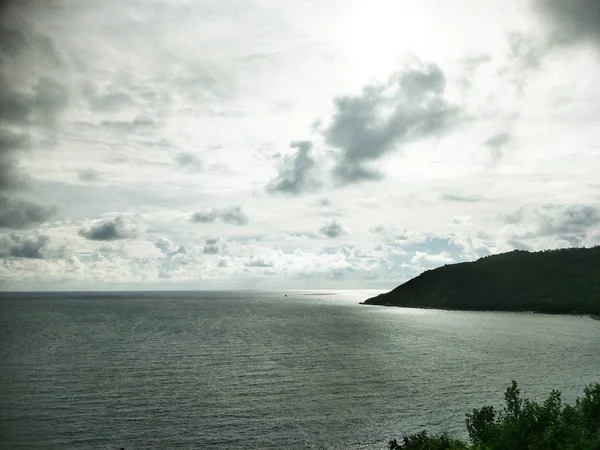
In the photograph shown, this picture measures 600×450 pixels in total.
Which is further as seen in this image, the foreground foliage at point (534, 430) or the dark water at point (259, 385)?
the dark water at point (259, 385)

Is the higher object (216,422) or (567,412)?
(567,412)

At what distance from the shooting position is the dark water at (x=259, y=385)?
187 ft

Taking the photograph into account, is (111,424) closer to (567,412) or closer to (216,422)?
(216,422)

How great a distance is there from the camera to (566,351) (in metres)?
121

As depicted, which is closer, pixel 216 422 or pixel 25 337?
pixel 216 422

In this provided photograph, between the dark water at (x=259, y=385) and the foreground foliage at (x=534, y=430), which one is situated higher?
the foreground foliage at (x=534, y=430)

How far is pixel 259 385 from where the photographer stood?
81.8m

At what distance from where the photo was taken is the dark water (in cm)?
5694

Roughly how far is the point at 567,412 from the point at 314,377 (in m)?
54.0

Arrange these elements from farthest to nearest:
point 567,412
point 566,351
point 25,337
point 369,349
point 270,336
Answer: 1. point 270,336
2. point 25,337
3. point 369,349
4. point 566,351
5. point 567,412

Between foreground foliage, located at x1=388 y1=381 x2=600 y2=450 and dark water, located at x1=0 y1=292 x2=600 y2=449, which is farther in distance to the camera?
dark water, located at x1=0 y1=292 x2=600 y2=449

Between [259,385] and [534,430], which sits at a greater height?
[534,430]

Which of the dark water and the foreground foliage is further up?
the foreground foliage

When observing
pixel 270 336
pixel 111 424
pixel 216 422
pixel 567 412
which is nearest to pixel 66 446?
pixel 111 424
